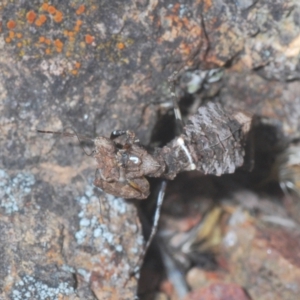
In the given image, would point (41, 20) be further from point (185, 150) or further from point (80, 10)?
point (185, 150)

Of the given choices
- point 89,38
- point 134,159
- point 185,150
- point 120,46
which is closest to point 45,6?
point 89,38

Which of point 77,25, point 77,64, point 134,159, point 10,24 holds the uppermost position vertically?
point 77,25

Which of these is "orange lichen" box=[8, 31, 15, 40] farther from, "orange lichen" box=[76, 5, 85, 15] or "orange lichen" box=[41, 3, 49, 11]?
"orange lichen" box=[76, 5, 85, 15]

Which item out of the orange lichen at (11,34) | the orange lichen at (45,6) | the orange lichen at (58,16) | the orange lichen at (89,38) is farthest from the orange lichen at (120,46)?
the orange lichen at (11,34)

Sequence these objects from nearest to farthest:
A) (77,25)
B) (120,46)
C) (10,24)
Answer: (10,24) → (77,25) → (120,46)

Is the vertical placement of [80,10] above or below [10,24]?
above

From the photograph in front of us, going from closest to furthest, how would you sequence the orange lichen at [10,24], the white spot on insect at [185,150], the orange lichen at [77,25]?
the orange lichen at [10,24], the orange lichen at [77,25], the white spot on insect at [185,150]

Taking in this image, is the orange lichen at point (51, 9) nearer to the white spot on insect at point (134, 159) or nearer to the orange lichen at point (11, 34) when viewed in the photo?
the orange lichen at point (11, 34)

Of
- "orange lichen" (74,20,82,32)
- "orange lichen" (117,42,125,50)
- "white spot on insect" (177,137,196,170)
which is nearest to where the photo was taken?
"orange lichen" (74,20,82,32)

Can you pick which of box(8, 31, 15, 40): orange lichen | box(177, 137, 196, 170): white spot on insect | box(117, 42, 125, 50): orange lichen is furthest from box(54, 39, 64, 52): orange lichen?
box(177, 137, 196, 170): white spot on insect

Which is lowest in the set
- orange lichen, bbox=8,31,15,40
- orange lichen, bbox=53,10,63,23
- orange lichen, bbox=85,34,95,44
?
orange lichen, bbox=8,31,15,40

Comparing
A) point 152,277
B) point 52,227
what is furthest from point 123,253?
point 152,277
